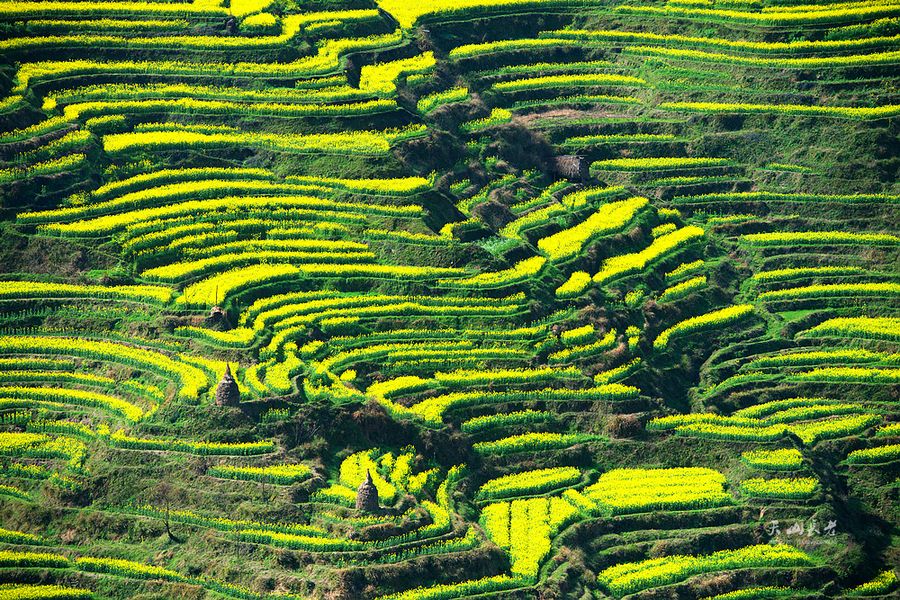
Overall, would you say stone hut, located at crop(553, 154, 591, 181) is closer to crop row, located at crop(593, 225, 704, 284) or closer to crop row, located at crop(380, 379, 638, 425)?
crop row, located at crop(593, 225, 704, 284)

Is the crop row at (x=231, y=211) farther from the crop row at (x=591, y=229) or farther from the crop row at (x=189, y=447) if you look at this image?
the crop row at (x=189, y=447)

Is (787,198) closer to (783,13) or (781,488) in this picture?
(783,13)

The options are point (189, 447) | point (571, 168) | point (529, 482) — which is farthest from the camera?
point (571, 168)

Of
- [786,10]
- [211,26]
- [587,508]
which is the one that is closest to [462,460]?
[587,508]

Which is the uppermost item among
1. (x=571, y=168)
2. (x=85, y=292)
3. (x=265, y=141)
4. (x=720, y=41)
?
(x=720, y=41)

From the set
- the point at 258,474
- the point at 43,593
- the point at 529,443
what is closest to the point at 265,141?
the point at 529,443

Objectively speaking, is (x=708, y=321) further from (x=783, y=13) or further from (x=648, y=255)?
(x=783, y=13)

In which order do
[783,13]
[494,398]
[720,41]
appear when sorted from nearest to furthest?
[494,398], [720,41], [783,13]

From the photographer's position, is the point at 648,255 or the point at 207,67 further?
the point at 207,67

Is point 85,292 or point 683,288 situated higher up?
point 683,288

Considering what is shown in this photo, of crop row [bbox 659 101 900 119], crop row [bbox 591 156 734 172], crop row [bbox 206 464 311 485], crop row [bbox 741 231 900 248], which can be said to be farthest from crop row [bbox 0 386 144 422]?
crop row [bbox 659 101 900 119]
